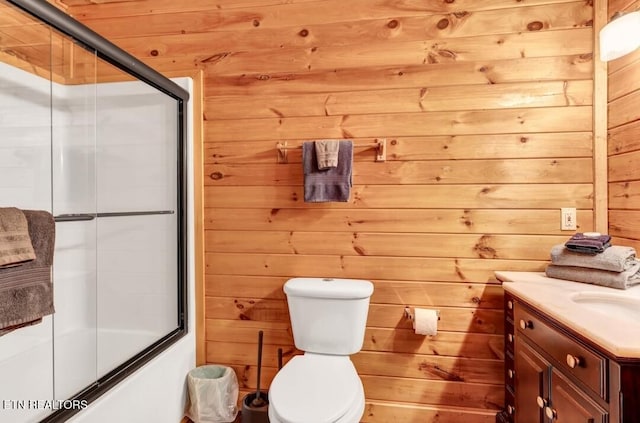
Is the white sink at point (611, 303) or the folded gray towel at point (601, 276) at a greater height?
the folded gray towel at point (601, 276)

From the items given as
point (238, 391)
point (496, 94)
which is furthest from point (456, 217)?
point (238, 391)

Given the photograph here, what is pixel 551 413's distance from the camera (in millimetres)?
1189

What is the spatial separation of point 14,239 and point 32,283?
0.48 ft

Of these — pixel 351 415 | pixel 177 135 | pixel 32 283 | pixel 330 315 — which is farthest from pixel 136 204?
pixel 351 415

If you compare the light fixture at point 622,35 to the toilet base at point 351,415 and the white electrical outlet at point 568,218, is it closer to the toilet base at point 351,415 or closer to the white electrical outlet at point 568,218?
the white electrical outlet at point 568,218

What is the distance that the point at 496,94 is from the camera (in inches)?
71.2

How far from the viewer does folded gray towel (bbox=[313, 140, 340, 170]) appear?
5.89ft

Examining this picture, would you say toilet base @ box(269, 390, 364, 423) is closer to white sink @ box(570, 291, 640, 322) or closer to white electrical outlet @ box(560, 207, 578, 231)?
white sink @ box(570, 291, 640, 322)

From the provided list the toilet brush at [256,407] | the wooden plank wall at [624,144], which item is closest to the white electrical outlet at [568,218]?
the wooden plank wall at [624,144]

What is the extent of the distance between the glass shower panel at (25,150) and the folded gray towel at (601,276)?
8.02 ft

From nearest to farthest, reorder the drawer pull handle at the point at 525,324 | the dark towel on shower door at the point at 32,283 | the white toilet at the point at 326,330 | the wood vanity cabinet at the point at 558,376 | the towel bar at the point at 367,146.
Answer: the wood vanity cabinet at the point at 558,376 < the dark towel on shower door at the point at 32,283 < the drawer pull handle at the point at 525,324 < the white toilet at the point at 326,330 < the towel bar at the point at 367,146

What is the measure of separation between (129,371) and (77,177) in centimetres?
113

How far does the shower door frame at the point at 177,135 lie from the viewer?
3.81 feet

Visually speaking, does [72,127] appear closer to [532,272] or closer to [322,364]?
[322,364]
